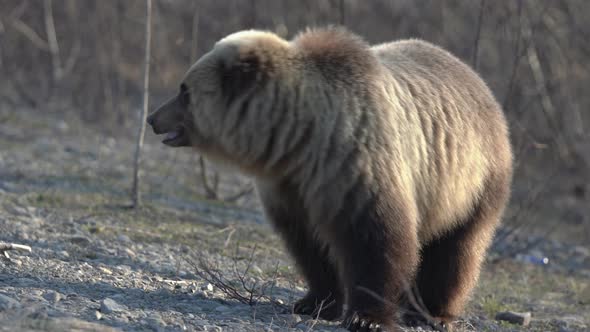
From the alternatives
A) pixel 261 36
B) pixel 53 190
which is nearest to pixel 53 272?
pixel 261 36

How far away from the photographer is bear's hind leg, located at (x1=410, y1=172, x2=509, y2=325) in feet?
19.6

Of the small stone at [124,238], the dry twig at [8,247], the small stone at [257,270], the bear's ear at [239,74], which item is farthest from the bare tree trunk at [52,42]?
the bear's ear at [239,74]

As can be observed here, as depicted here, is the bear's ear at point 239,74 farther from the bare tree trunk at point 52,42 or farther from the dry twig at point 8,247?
the bare tree trunk at point 52,42

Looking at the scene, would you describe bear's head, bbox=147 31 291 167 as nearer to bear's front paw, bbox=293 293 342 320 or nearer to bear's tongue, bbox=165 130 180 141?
bear's tongue, bbox=165 130 180 141

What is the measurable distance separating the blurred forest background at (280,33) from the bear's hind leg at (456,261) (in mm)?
6197

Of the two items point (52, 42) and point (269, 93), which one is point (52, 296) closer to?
point (269, 93)

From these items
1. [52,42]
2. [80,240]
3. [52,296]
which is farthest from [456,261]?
[52,42]

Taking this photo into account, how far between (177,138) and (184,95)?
265 mm

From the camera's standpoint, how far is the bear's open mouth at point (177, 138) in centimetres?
562

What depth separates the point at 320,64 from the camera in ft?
17.5

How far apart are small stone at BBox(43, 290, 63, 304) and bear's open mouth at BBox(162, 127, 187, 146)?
3.85ft

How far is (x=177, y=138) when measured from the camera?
222 inches

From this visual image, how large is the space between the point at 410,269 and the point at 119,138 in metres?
8.19

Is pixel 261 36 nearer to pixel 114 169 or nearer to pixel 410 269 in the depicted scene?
pixel 410 269
